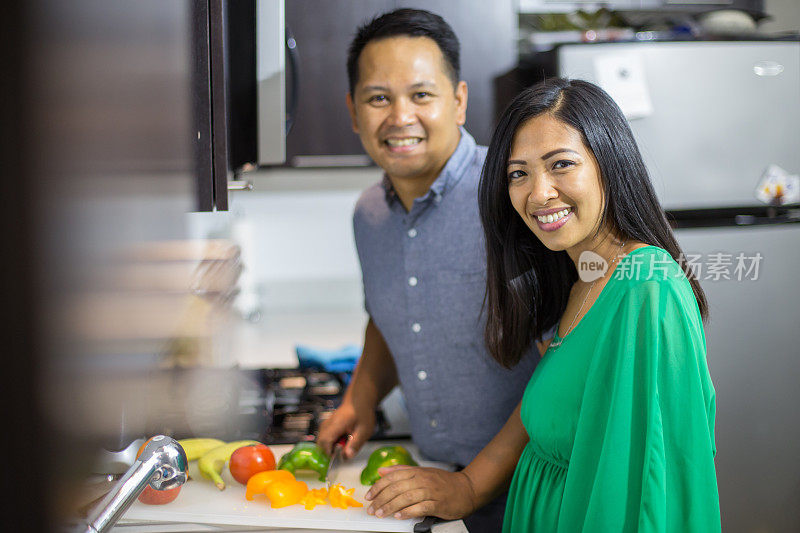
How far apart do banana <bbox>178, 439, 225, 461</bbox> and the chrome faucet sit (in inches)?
19.0

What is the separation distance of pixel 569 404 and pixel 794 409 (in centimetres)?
135

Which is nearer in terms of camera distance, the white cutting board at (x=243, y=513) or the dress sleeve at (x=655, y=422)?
the dress sleeve at (x=655, y=422)

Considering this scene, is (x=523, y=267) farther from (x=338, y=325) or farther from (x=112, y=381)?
(x=338, y=325)

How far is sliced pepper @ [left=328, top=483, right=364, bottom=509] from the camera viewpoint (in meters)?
1.09

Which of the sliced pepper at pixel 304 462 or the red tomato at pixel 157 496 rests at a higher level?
the red tomato at pixel 157 496

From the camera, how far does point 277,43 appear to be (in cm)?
108

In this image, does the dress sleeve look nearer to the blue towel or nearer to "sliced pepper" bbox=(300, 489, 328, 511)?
"sliced pepper" bbox=(300, 489, 328, 511)

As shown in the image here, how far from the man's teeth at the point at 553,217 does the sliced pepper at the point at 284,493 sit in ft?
1.83

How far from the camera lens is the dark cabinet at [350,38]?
7.63 feet

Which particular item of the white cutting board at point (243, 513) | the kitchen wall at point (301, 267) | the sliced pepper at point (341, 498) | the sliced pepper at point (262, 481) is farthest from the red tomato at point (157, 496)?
the kitchen wall at point (301, 267)

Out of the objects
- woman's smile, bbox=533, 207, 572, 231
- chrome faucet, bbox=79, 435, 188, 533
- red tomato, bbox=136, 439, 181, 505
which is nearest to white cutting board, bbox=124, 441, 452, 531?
red tomato, bbox=136, 439, 181, 505

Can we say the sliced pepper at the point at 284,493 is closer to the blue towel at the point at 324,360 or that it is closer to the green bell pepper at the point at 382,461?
the green bell pepper at the point at 382,461

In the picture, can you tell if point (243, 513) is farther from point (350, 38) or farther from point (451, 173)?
point (350, 38)

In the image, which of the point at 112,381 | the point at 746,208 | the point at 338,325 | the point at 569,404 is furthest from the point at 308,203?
the point at 112,381
